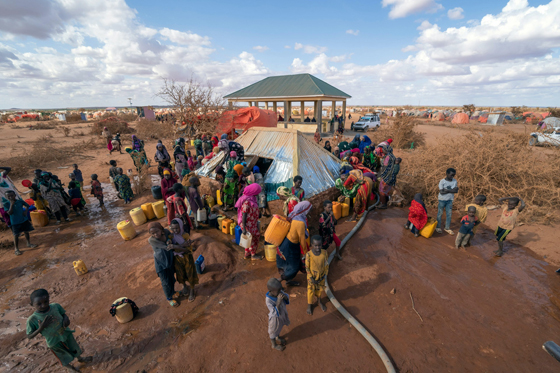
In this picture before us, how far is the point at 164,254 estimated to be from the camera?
364 centimetres

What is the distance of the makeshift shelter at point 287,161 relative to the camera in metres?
6.39

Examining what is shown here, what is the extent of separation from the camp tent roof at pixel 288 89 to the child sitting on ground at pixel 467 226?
1579 centimetres

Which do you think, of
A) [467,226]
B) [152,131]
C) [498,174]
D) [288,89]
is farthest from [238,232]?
[152,131]

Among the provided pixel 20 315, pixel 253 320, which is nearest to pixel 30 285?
pixel 20 315

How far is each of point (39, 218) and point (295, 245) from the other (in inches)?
317

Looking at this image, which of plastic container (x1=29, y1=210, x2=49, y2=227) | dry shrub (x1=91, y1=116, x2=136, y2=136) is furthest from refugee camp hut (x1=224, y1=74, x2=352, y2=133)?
plastic container (x1=29, y1=210, x2=49, y2=227)

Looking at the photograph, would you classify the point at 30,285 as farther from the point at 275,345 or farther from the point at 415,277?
the point at 415,277

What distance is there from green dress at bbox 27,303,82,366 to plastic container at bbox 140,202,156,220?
14.2 feet

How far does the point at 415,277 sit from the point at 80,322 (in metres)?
6.08

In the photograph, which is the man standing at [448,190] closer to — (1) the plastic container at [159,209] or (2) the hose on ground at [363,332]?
(2) the hose on ground at [363,332]

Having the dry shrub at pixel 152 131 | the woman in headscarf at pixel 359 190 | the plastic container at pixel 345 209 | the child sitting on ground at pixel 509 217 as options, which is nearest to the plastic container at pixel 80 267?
the plastic container at pixel 345 209

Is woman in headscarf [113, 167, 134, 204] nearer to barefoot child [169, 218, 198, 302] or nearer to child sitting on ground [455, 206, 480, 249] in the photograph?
barefoot child [169, 218, 198, 302]

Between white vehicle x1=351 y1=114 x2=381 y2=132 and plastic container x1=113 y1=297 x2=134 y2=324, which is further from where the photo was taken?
white vehicle x1=351 y1=114 x2=381 y2=132

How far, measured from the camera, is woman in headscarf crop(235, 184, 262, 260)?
471 centimetres
